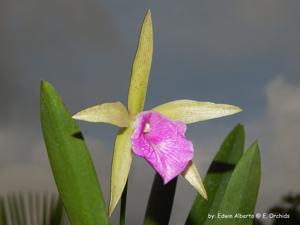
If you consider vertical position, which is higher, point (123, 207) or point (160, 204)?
point (123, 207)

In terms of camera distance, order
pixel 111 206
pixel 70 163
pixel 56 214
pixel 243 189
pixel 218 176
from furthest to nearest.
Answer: pixel 56 214 → pixel 218 176 → pixel 243 189 → pixel 70 163 → pixel 111 206

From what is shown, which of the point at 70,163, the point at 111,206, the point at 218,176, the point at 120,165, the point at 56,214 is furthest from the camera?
the point at 56,214

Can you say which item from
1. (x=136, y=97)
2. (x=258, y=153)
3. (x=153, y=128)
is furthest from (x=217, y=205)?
(x=136, y=97)


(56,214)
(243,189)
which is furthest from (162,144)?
(56,214)

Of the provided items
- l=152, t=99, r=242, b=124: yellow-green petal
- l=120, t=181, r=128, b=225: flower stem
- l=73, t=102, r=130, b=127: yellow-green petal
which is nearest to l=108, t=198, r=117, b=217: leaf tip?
l=120, t=181, r=128, b=225: flower stem

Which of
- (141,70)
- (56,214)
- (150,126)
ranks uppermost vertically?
(141,70)

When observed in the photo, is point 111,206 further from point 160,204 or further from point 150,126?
point 160,204

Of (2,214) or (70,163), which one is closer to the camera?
(70,163)
